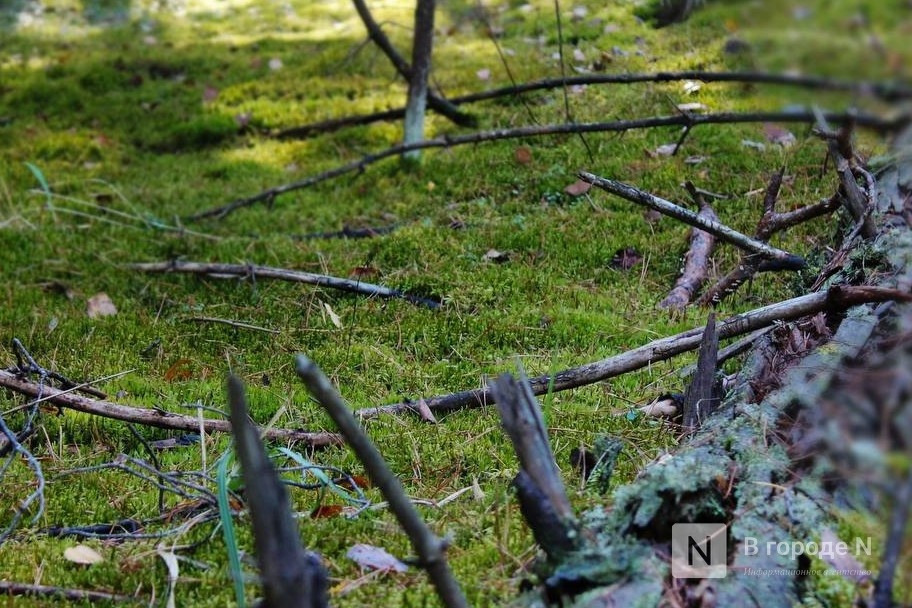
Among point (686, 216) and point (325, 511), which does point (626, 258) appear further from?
point (325, 511)

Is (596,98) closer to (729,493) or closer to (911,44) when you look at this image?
(729,493)

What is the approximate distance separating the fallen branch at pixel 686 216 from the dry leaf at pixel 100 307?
2.58 m

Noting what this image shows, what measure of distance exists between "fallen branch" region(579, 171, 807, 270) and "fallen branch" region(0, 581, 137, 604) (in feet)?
6.62

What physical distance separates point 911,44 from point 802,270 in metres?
2.63

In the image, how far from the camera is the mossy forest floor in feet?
6.82

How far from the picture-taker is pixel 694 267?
4.20m

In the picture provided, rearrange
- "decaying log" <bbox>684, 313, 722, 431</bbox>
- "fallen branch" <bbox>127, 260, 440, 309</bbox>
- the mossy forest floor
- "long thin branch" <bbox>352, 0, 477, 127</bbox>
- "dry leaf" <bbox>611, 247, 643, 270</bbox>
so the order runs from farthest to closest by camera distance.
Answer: "long thin branch" <bbox>352, 0, 477, 127</bbox>, "dry leaf" <bbox>611, 247, 643, 270</bbox>, "fallen branch" <bbox>127, 260, 440, 309</bbox>, "decaying log" <bbox>684, 313, 722, 431</bbox>, the mossy forest floor

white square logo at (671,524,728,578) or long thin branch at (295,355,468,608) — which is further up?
long thin branch at (295,355,468,608)

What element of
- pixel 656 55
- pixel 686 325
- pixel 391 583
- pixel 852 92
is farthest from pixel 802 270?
pixel 656 55

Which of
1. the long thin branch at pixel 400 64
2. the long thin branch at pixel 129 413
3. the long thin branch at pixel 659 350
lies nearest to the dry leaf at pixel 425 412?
the long thin branch at pixel 659 350

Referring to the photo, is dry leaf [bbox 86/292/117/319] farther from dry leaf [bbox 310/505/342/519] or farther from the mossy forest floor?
dry leaf [bbox 310/505/342/519]

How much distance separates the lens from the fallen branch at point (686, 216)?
3.05m

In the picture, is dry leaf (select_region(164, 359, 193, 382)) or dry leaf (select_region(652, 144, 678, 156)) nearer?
dry leaf (select_region(164, 359, 193, 382))

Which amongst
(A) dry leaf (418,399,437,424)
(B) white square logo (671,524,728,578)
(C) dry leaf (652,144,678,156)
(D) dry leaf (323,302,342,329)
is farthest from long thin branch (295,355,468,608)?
(C) dry leaf (652,144,678,156)
